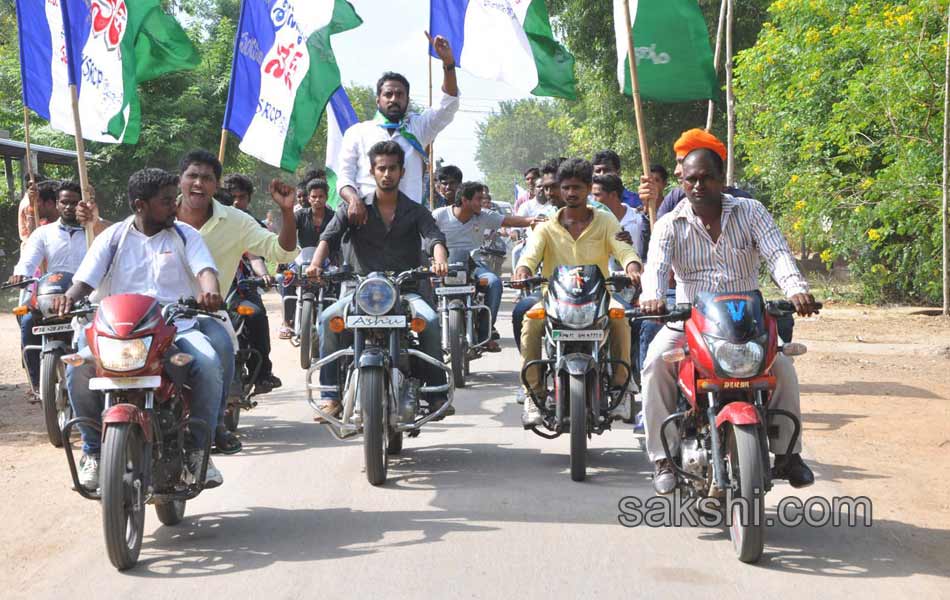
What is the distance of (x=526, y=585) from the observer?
4.57m

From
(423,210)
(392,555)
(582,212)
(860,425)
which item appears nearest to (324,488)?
(392,555)

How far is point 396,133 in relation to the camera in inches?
359

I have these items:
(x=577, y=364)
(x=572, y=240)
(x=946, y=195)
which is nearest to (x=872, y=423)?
(x=572, y=240)

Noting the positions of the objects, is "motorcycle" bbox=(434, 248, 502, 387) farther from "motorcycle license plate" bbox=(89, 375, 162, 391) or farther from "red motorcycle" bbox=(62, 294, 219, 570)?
"motorcycle license plate" bbox=(89, 375, 162, 391)

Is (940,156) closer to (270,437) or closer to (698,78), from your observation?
(698,78)

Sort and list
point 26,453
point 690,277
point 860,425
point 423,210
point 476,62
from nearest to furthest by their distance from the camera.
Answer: point 690,277 → point 423,210 → point 26,453 → point 860,425 → point 476,62

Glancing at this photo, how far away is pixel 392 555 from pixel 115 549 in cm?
119

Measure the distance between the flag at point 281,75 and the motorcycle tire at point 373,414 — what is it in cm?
553

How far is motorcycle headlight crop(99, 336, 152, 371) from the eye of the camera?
4867 mm

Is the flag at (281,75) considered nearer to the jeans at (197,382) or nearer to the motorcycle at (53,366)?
the motorcycle at (53,366)

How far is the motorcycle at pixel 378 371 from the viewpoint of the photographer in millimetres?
6223

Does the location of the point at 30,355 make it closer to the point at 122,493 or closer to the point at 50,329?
the point at 50,329

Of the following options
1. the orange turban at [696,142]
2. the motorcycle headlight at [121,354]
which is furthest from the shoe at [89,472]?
the orange turban at [696,142]

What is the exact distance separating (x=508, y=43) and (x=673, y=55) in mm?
2979
